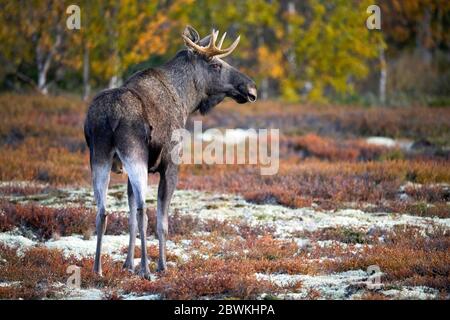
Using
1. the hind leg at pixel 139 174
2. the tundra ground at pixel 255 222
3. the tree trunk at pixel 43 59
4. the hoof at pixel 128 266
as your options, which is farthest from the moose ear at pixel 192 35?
the tree trunk at pixel 43 59

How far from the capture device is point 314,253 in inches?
413

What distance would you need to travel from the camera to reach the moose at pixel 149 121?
917cm

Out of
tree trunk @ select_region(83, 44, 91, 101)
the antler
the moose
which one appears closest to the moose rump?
the moose

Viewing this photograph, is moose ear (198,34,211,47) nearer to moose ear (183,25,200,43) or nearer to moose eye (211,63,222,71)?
moose ear (183,25,200,43)

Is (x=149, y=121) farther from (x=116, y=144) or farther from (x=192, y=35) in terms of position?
(x=192, y=35)

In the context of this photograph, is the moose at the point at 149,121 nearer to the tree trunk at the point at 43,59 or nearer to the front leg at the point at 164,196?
the front leg at the point at 164,196

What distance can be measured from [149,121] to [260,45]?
27.2m

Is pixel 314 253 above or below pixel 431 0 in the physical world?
below

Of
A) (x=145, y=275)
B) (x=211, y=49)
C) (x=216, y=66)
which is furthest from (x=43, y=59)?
(x=145, y=275)

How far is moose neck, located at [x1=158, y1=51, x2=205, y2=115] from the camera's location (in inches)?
415

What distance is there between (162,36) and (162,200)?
67.8 ft

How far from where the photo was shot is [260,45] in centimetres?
3606
